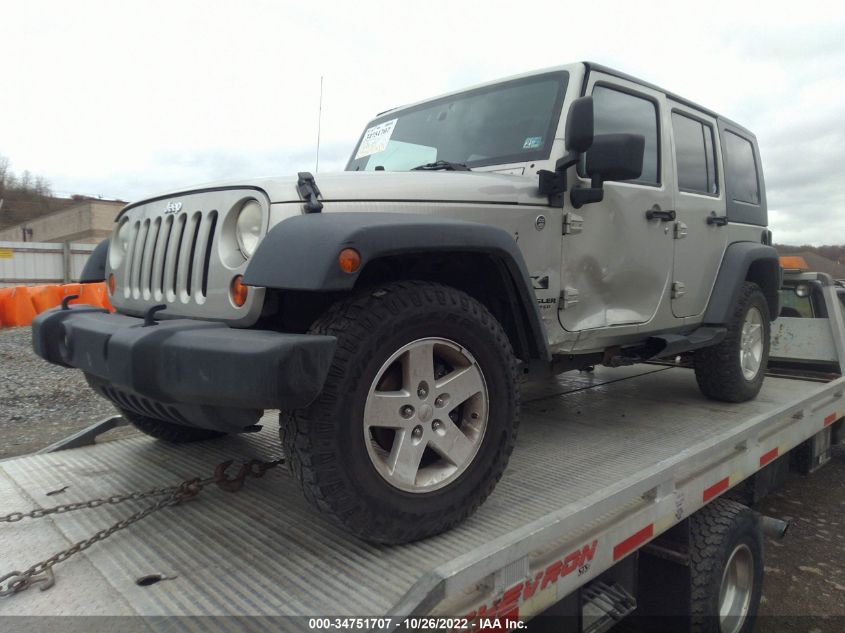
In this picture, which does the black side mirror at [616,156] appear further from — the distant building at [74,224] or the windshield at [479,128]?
the distant building at [74,224]

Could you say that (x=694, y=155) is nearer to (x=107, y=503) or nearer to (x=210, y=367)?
(x=210, y=367)

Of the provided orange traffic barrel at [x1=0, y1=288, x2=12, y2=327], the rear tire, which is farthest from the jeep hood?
orange traffic barrel at [x1=0, y1=288, x2=12, y2=327]

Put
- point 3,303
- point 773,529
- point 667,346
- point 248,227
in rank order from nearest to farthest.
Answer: point 248,227, point 773,529, point 667,346, point 3,303

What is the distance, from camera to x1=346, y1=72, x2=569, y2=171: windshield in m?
2.92

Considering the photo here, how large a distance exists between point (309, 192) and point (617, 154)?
134cm

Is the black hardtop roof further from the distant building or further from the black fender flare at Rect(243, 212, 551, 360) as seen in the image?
the distant building

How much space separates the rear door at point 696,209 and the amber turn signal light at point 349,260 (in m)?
2.37

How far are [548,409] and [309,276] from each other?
240cm

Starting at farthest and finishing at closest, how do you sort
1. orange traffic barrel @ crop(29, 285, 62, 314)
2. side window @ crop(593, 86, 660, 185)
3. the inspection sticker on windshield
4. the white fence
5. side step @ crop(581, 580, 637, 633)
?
the white fence < orange traffic barrel @ crop(29, 285, 62, 314) < the inspection sticker on windshield < side window @ crop(593, 86, 660, 185) < side step @ crop(581, 580, 637, 633)

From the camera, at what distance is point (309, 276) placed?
172 cm

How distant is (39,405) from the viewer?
6574 mm

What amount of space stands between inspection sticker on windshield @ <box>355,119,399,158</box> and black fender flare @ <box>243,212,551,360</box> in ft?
5.15

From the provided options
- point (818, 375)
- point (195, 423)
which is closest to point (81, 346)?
point (195, 423)

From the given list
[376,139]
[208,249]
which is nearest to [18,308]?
[376,139]
